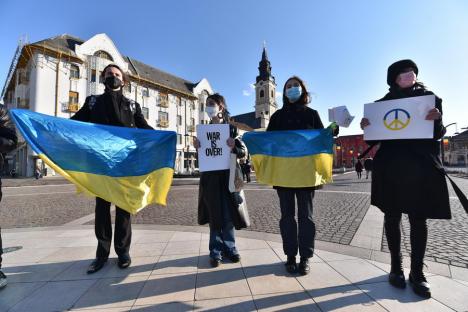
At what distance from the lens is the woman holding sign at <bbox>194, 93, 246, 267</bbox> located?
12.1 feet

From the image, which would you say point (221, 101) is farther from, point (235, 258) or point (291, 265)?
point (291, 265)

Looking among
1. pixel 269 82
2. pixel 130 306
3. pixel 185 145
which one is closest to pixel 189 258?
pixel 130 306

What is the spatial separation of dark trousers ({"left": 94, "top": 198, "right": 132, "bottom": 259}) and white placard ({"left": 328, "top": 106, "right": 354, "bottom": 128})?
293 centimetres

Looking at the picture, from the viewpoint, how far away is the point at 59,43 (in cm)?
3322

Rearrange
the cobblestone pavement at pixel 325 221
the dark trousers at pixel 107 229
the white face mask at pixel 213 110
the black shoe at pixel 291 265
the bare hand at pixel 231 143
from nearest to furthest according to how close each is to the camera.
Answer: the black shoe at pixel 291 265, the dark trousers at pixel 107 229, the bare hand at pixel 231 143, the white face mask at pixel 213 110, the cobblestone pavement at pixel 325 221

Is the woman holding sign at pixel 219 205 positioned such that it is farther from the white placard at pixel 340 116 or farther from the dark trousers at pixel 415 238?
the dark trousers at pixel 415 238

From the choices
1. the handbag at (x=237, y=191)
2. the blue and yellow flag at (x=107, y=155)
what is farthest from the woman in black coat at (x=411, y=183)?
the blue and yellow flag at (x=107, y=155)

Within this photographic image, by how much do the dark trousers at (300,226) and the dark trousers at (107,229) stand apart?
2091mm

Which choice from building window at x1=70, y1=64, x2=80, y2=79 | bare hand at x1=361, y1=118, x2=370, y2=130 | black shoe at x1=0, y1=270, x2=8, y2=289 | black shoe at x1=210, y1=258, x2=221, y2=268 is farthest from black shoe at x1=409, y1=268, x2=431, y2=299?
building window at x1=70, y1=64, x2=80, y2=79

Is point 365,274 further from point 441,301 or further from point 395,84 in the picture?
point 395,84

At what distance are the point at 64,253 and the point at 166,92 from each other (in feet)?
145

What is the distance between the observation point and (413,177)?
2807mm

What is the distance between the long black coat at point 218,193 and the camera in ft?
12.1

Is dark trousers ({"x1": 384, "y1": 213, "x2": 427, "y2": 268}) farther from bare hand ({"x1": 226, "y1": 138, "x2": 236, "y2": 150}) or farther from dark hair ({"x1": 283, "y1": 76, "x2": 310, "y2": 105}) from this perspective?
bare hand ({"x1": 226, "y1": 138, "x2": 236, "y2": 150})
